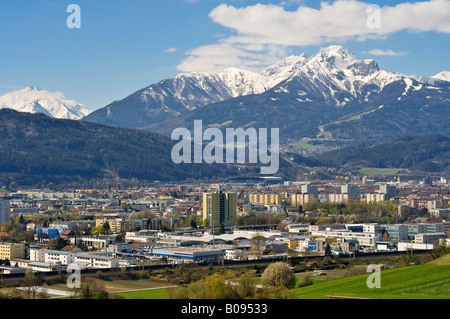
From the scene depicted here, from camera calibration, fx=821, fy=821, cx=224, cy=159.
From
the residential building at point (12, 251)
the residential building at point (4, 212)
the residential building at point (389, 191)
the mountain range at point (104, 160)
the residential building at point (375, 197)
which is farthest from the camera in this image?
the mountain range at point (104, 160)

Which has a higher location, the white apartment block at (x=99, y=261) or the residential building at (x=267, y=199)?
the residential building at (x=267, y=199)

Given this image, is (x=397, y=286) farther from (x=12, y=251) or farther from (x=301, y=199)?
(x=301, y=199)

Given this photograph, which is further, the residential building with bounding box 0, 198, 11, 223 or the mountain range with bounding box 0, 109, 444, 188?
the mountain range with bounding box 0, 109, 444, 188

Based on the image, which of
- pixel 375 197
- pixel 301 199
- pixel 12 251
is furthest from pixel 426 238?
pixel 375 197

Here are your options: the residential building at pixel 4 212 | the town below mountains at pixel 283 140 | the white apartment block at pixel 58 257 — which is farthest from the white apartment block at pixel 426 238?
the town below mountains at pixel 283 140

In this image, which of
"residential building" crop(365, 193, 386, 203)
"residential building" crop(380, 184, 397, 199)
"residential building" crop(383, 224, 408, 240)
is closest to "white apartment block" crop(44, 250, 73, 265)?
"residential building" crop(383, 224, 408, 240)

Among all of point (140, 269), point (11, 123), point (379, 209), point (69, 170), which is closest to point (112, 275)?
point (140, 269)

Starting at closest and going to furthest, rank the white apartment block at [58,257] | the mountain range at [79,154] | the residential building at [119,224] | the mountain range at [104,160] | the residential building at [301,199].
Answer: the white apartment block at [58,257]
the residential building at [119,224]
the residential building at [301,199]
the mountain range at [79,154]
the mountain range at [104,160]

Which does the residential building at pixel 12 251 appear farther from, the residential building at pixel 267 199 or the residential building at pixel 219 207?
the residential building at pixel 267 199

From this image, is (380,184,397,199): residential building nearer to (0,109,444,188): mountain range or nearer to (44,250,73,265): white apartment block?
(0,109,444,188): mountain range

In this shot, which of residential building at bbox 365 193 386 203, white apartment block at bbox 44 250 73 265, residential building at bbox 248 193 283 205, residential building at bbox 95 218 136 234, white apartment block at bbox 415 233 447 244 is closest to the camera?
white apartment block at bbox 44 250 73 265
